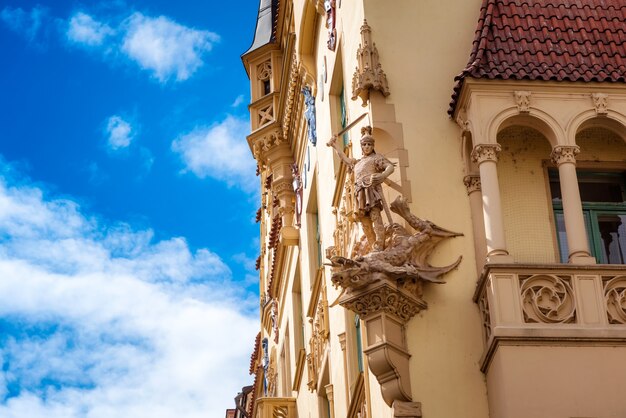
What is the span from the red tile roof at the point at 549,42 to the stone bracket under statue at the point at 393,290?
2.39 meters

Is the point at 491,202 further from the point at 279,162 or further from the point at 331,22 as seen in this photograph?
the point at 279,162

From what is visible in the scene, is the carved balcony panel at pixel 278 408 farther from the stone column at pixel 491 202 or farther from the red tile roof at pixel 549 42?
the stone column at pixel 491 202

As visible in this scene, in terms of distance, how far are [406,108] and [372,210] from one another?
82.4 inches

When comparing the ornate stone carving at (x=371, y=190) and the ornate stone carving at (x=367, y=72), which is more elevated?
the ornate stone carving at (x=367, y=72)

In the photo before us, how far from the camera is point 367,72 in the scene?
79.2 feet

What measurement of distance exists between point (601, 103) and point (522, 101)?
4.17ft

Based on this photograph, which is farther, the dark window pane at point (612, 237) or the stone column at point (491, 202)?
the dark window pane at point (612, 237)

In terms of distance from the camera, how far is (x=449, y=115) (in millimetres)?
→ 23953

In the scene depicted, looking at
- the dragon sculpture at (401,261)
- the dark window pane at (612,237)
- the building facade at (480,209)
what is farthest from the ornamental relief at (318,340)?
the dark window pane at (612,237)

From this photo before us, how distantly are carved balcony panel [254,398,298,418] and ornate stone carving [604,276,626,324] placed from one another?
15096 mm

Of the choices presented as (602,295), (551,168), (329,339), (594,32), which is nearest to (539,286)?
Result: (602,295)

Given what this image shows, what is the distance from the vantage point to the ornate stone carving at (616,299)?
2180cm

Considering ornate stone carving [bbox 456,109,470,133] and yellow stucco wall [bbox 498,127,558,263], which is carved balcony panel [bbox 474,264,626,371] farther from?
ornate stone carving [bbox 456,109,470,133]

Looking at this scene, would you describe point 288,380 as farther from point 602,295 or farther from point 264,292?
point 602,295
